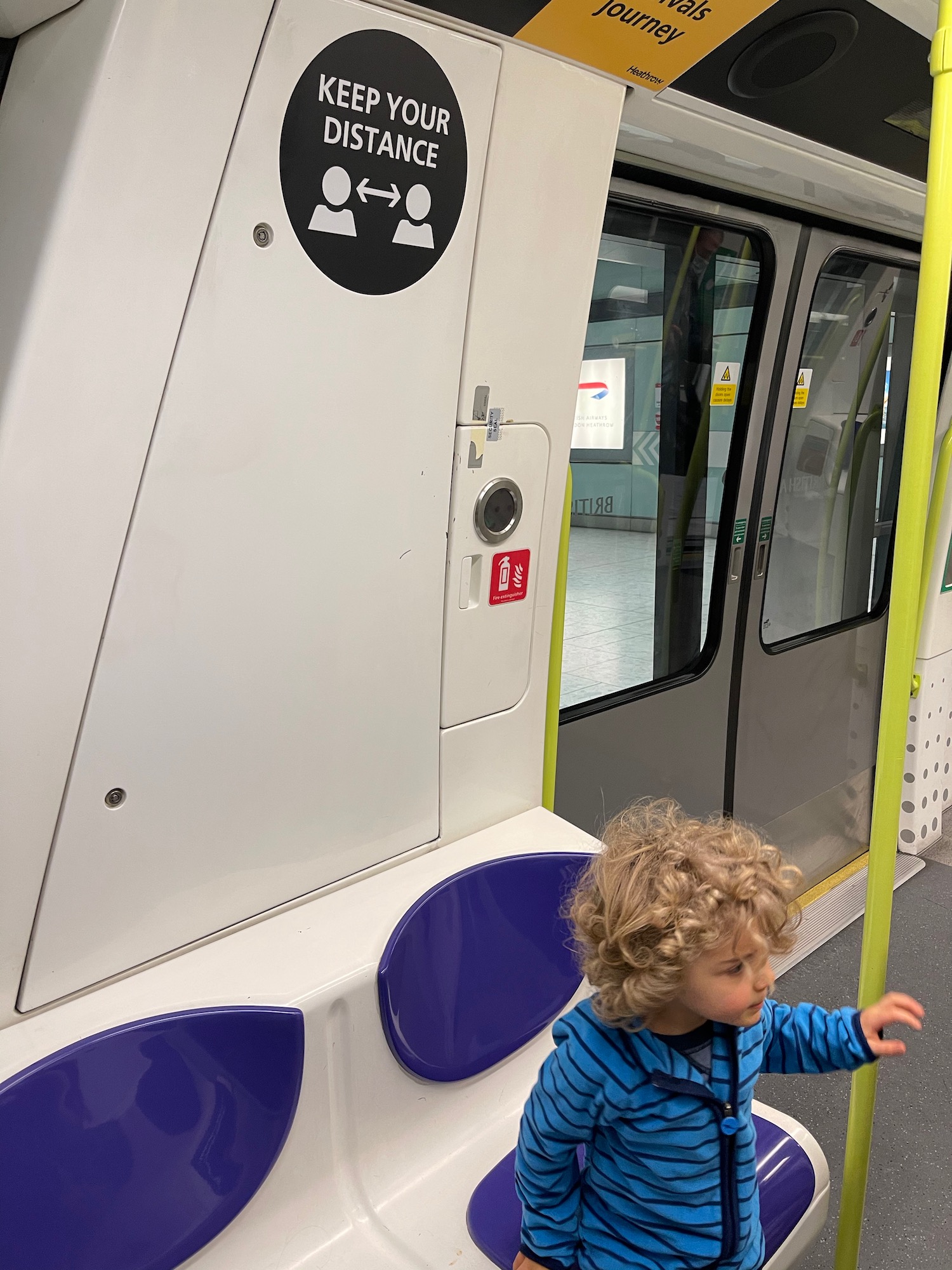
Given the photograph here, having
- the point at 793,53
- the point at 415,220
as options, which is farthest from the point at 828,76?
the point at 415,220

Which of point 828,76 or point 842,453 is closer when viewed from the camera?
point 828,76

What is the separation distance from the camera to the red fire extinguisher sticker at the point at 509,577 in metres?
1.87

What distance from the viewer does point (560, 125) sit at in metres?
1.69

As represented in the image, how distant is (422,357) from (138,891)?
0.94 m

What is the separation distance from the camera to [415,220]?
153 centimetres

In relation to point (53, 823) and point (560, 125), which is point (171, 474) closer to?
point (53, 823)

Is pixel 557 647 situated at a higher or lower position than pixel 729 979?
higher

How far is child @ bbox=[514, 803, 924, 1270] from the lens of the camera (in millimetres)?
1229

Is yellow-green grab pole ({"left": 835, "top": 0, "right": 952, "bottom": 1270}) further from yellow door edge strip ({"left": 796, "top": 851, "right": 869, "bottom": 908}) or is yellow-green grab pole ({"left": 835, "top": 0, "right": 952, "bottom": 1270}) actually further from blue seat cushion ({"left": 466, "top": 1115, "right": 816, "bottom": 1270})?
yellow door edge strip ({"left": 796, "top": 851, "right": 869, "bottom": 908})

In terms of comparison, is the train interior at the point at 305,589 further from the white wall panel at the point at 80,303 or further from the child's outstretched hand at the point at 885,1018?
the child's outstretched hand at the point at 885,1018

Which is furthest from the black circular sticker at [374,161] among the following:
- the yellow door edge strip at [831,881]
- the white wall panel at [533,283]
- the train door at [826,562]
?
the yellow door edge strip at [831,881]

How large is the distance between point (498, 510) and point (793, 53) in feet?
3.49

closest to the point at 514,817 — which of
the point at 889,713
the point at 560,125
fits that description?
the point at 889,713

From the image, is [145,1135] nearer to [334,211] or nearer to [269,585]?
[269,585]
